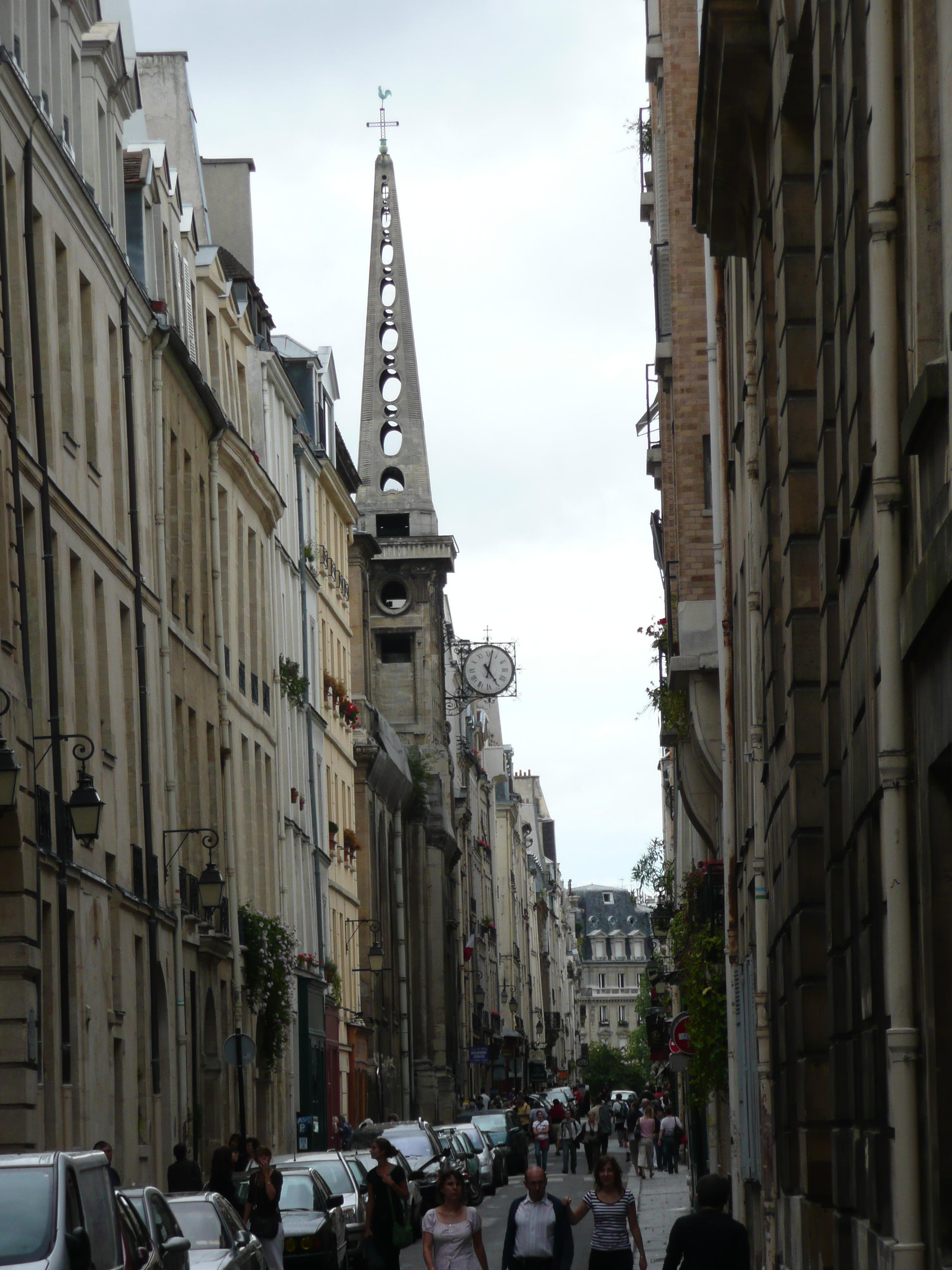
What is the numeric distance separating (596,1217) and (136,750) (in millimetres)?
17101

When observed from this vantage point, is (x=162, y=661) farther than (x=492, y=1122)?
No

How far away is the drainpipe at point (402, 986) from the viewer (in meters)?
67.4

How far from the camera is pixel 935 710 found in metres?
8.37

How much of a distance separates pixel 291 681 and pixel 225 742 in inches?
358

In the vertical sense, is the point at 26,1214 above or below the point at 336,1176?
above

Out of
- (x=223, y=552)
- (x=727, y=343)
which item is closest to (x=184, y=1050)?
(x=223, y=552)

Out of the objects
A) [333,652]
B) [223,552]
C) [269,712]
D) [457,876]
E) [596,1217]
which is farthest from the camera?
[457,876]

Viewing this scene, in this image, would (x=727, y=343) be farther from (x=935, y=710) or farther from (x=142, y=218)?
(x=142, y=218)

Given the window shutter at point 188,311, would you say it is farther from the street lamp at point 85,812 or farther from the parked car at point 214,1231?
the parked car at point 214,1231

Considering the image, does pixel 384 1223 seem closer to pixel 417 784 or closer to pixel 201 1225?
pixel 201 1225

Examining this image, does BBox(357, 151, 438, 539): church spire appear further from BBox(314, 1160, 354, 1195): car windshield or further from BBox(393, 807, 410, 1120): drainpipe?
BBox(314, 1160, 354, 1195): car windshield

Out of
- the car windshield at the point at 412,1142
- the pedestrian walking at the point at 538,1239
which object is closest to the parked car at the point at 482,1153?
the car windshield at the point at 412,1142

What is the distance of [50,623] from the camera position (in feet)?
85.5

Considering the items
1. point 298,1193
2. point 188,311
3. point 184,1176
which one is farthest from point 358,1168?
point 188,311
